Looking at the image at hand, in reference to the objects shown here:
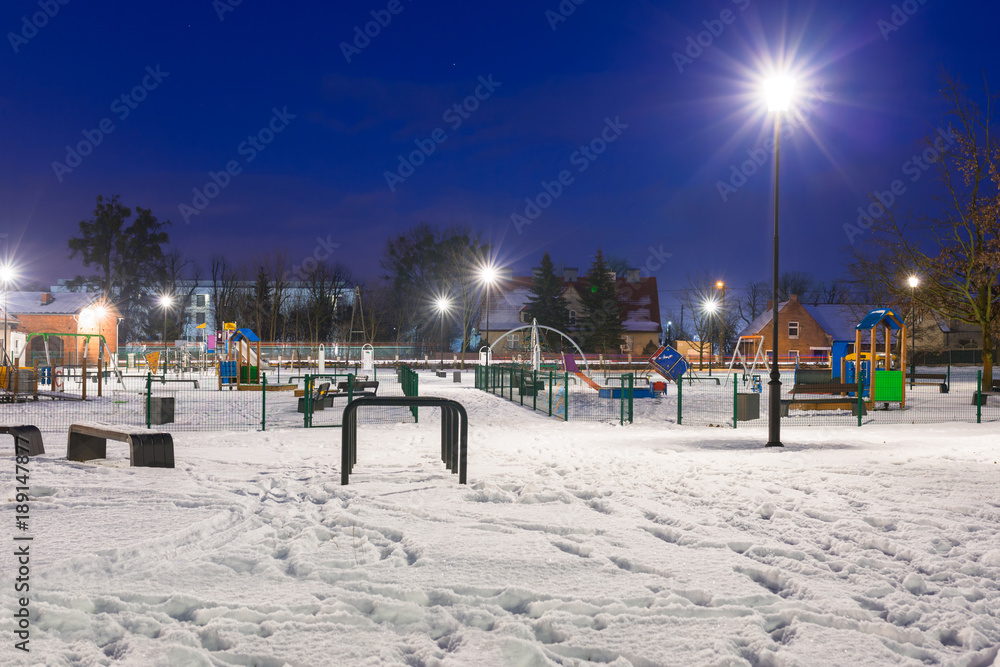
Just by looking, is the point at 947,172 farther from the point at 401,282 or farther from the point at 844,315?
the point at 401,282

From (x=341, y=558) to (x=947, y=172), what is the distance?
2986 cm

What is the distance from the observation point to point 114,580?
473 cm

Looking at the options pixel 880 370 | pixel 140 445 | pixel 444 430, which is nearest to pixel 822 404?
pixel 880 370

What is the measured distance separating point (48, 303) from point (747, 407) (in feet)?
182

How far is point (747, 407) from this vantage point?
1766 centimetres

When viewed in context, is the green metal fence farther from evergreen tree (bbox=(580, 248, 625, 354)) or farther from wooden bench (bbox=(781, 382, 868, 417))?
evergreen tree (bbox=(580, 248, 625, 354))

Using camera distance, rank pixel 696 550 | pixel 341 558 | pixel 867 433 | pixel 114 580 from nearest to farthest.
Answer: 1. pixel 114 580
2. pixel 341 558
3. pixel 696 550
4. pixel 867 433

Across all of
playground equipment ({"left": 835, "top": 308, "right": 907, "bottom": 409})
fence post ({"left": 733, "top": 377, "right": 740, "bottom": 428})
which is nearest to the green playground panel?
playground equipment ({"left": 835, "top": 308, "right": 907, "bottom": 409})

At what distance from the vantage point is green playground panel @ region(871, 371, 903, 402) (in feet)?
67.0

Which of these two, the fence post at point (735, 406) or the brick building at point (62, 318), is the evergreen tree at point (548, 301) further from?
the fence post at point (735, 406)

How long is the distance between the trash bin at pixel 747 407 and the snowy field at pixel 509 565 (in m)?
7.61

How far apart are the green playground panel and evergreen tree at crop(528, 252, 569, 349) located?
143 ft

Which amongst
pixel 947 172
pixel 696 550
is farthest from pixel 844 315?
pixel 696 550

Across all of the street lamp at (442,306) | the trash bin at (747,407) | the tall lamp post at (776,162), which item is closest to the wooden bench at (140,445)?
the tall lamp post at (776,162)
